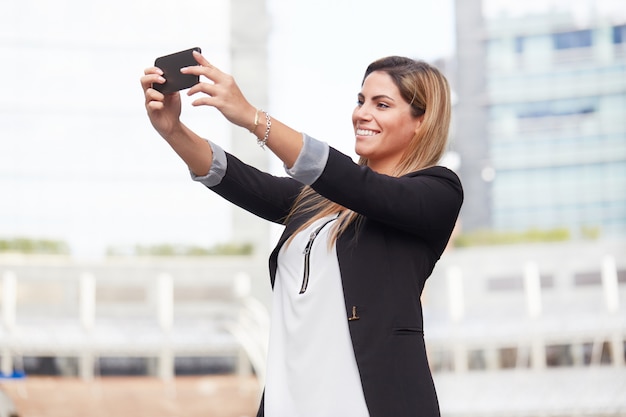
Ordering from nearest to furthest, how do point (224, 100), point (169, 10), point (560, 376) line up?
1. point (224, 100)
2. point (560, 376)
3. point (169, 10)

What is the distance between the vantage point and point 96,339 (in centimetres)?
370

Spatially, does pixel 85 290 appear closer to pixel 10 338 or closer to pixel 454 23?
pixel 10 338

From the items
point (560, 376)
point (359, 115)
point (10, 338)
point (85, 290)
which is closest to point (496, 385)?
point (560, 376)

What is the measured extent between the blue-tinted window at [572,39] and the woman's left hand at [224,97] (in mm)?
2954

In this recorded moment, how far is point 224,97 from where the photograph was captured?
0.89m

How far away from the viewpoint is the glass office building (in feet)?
11.7

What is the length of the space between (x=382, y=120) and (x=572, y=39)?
9.03 ft

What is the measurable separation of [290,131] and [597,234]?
2914mm

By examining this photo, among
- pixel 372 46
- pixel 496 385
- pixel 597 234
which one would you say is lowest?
pixel 496 385

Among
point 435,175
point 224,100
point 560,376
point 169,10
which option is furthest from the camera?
point 169,10

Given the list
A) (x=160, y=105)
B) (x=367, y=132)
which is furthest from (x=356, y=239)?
(x=160, y=105)

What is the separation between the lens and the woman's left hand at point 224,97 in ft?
2.90

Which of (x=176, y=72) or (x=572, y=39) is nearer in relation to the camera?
(x=176, y=72)

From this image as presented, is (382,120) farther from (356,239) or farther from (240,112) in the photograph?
(240,112)
